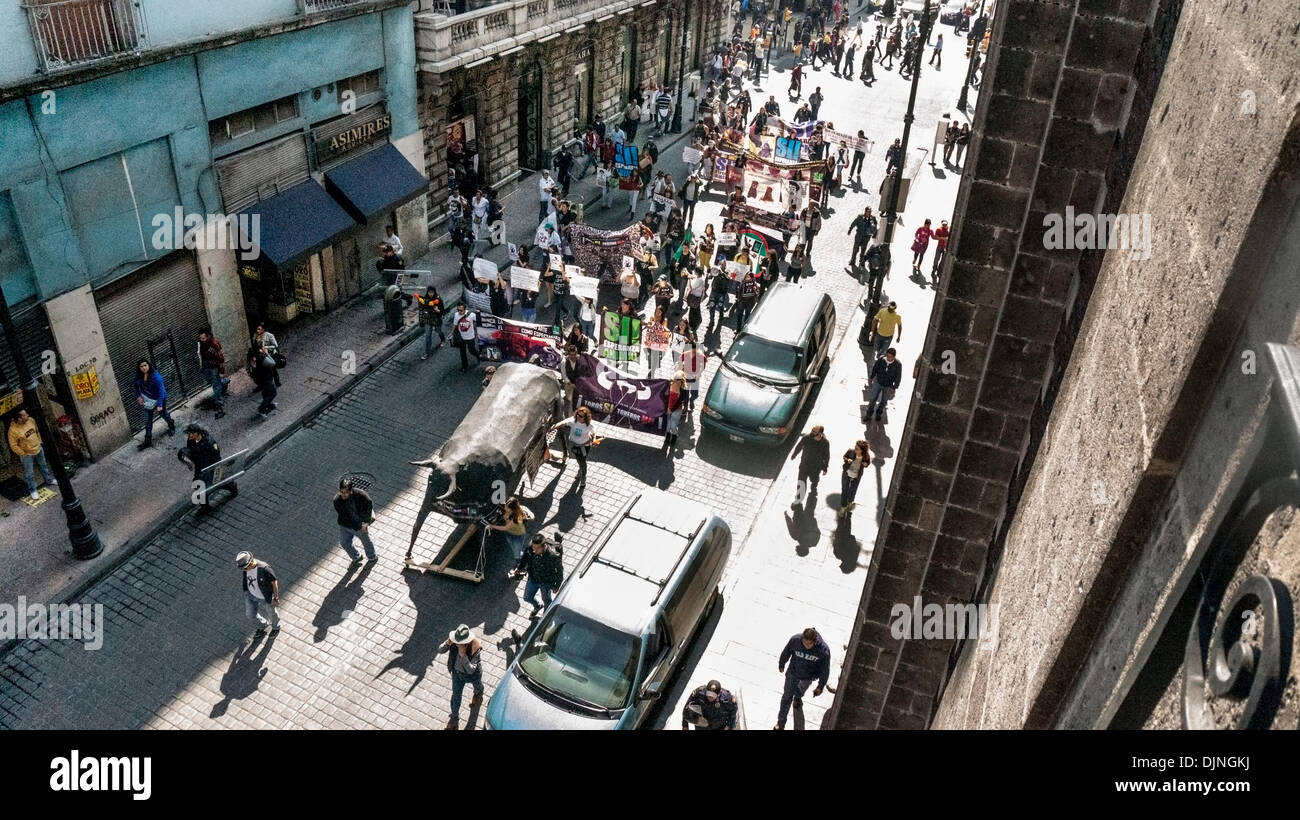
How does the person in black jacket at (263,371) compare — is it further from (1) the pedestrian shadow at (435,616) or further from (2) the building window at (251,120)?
(1) the pedestrian shadow at (435,616)

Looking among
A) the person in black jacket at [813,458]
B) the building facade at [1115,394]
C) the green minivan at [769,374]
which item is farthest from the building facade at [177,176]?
the building facade at [1115,394]

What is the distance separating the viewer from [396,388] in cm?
2042

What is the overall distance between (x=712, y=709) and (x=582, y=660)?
1.73m

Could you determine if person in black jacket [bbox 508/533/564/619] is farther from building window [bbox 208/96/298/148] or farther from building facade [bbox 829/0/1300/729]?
building window [bbox 208/96/298/148]

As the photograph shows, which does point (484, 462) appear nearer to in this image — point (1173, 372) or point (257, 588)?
point (257, 588)

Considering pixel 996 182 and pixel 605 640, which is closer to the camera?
pixel 996 182

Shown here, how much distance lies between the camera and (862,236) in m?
26.3

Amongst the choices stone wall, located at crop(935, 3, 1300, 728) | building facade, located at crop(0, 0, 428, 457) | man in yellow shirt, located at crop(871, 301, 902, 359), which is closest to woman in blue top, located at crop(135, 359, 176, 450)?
building facade, located at crop(0, 0, 428, 457)

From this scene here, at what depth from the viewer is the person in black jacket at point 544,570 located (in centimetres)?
1362

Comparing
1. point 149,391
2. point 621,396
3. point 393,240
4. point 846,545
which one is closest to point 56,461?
point 149,391

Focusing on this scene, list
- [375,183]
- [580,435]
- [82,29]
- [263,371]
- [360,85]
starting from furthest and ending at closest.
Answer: [375,183] < [360,85] < [263,371] < [580,435] < [82,29]
